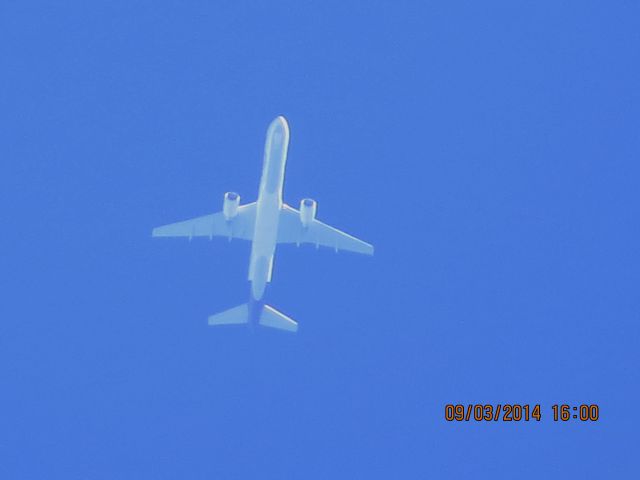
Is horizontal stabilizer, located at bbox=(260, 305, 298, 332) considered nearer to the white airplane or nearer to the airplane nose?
the white airplane

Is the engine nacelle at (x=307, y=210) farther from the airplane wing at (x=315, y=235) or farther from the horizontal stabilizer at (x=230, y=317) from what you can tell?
the horizontal stabilizer at (x=230, y=317)

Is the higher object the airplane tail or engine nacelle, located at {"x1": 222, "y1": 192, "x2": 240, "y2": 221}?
engine nacelle, located at {"x1": 222, "y1": 192, "x2": 240, "y2": 221}

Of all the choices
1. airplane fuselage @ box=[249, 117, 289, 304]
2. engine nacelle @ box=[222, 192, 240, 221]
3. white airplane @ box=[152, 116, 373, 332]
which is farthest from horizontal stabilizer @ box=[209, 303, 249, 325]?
engine nacelle @ box=[222, 192, 240, 221]

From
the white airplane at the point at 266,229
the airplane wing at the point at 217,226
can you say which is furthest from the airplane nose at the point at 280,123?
the airplane wing at the point at 217,226

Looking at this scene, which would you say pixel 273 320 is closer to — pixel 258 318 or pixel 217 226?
pixel 258 318

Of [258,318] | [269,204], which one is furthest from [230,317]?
[269,204]

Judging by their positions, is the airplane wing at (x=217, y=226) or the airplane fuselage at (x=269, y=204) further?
the airplane wing at (x=217, y=226)

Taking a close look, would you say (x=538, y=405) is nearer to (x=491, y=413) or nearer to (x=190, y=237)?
(x=491, y=413)
